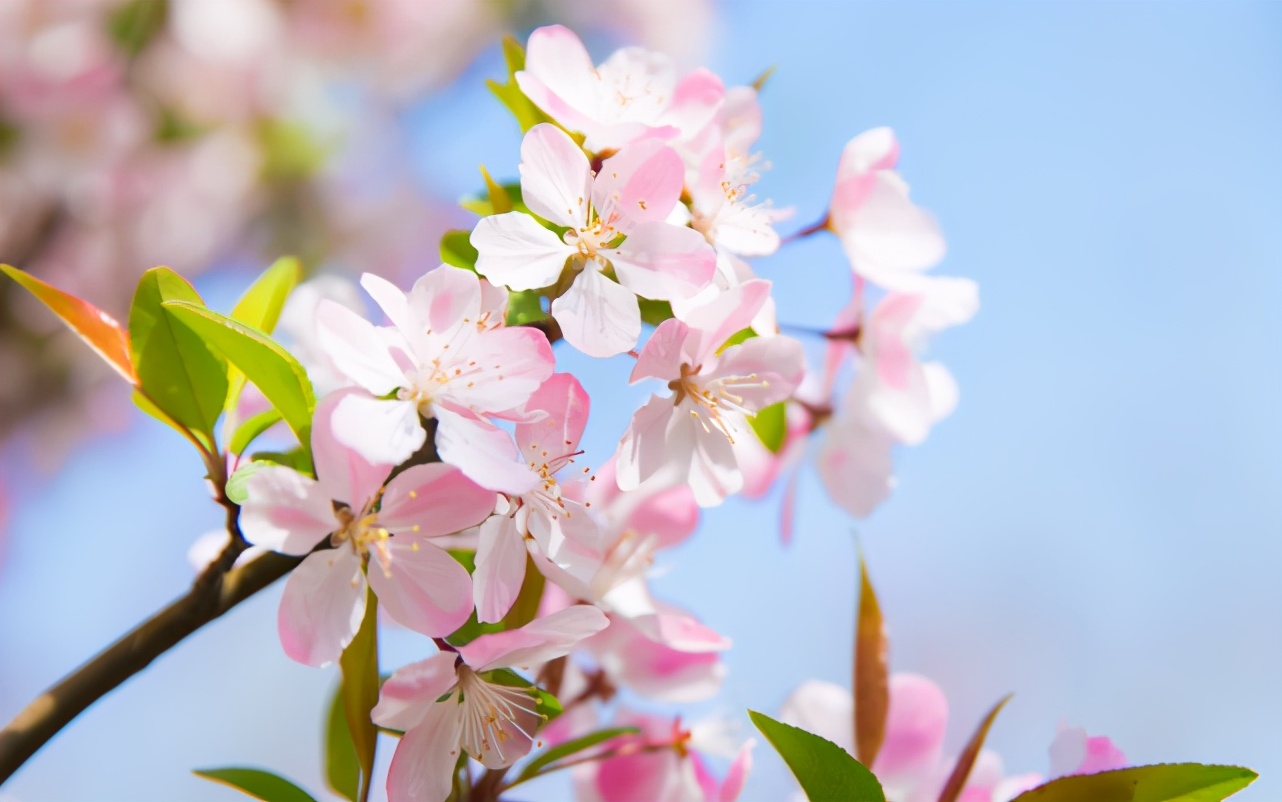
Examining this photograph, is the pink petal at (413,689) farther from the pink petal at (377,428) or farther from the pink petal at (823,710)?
the pink petal at (823,710)

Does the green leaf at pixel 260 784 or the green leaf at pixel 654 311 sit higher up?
the green leaf at pixel 654 311

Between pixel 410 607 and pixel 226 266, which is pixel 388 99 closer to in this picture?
pixel 226 266

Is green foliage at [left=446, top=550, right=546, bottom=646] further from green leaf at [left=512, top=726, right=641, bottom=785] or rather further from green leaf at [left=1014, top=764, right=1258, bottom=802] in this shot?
green leaf at [left=1014, top=764, right=1258, bottom=802]

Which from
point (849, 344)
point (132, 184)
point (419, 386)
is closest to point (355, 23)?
point (132, 184)

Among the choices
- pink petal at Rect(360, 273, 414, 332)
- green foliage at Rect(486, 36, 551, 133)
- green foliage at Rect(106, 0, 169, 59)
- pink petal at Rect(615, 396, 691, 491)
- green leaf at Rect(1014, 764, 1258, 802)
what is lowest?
green leaf at Rect(1014, 764, 1258, 802)

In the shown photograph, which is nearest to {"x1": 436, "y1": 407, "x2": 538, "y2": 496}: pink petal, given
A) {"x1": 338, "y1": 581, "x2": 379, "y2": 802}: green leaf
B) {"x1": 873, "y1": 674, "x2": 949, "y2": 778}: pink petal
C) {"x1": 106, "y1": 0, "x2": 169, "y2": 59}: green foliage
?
{"x1": 338, "y1": 581, "x2": 379, "y2": 802}: green leaf

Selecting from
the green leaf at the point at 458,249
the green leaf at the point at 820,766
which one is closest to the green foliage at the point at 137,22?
the green leaf at the point at 458,249

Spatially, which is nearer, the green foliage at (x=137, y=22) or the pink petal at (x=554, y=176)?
the pink petal at (x=554, y=176)
